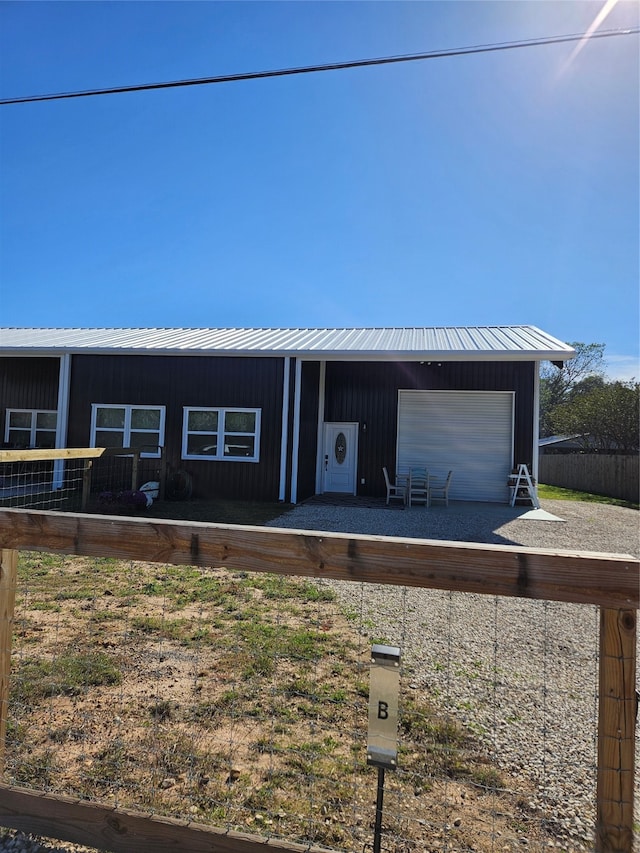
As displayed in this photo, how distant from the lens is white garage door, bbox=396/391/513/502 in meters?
13.3

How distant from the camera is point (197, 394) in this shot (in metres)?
12.3

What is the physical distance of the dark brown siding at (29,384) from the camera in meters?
14.8

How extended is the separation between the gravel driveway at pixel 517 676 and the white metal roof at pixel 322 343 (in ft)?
22.9

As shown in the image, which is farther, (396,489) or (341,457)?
(341,457)

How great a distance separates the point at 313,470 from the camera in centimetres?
1392

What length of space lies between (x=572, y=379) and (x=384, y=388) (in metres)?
39.0

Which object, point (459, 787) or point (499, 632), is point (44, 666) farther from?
point (499, 632)

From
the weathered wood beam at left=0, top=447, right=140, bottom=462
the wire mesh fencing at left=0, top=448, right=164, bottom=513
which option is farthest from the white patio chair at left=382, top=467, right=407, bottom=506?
the weathered wood beam at left=0, top=447, right=140, bottom=462

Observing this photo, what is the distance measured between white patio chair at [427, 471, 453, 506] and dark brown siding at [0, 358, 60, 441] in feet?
38.1

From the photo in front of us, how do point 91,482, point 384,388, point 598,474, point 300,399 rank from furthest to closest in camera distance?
point 598,474, point 384,388, point 300,399, point 91,482

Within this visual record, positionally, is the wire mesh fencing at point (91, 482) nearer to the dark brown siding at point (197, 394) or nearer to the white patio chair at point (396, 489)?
the dark brown siding at point (197, 394)

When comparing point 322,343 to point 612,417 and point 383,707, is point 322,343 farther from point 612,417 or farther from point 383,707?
point 612,417

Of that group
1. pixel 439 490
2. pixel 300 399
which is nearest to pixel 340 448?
pixel 300 399

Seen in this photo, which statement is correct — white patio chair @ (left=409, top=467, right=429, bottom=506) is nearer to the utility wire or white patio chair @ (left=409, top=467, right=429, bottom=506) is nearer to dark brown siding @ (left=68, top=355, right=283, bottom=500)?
dark brown siding @ (left=68, top=355, right=283, bottom=500)
